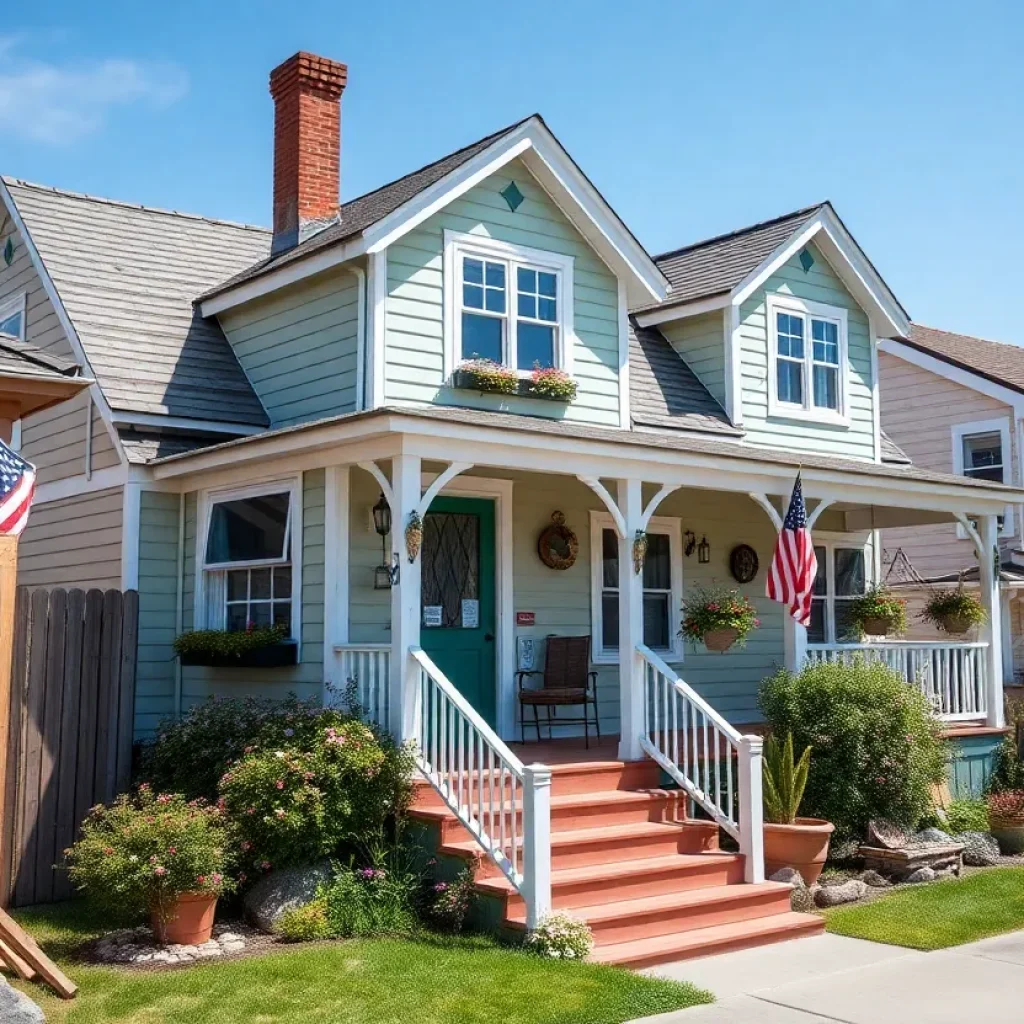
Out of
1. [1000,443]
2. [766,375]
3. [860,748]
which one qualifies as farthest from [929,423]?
[860,748]

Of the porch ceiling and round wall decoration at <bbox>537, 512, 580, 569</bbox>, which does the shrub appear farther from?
round wall decoration at <bbox>537, 512, 580, 569</bbox>

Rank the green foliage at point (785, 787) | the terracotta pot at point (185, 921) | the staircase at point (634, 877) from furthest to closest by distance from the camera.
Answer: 1. the green foliage at point (785, 787)
2. the staircase at point (634, 877)
3. the terracotta pot at point (185, 921)

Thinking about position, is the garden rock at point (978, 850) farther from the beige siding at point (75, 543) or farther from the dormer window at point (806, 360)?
Answer: the beige siding at point (75, 543)

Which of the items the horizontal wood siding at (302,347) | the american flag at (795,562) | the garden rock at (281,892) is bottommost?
the garden rock at (281,892)

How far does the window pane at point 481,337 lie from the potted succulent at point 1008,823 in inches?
252

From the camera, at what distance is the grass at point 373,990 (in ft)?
22.2

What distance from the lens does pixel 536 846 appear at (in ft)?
26.7

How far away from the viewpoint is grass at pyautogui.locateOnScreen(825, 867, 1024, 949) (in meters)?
8.83

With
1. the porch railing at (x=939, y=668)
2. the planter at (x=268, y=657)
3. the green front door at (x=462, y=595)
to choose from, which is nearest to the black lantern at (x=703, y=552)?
the porch railing at (x=939, y=668)

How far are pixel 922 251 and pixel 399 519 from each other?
21.9 feet

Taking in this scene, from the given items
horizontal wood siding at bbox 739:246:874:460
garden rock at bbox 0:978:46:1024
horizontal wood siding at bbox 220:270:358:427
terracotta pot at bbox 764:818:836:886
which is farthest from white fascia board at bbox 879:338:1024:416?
garden rock at bbox 0:978:46:1024

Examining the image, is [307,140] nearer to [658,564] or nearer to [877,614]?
[658,564]

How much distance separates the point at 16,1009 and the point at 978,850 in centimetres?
861

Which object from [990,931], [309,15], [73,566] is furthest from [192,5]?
[990,931]
